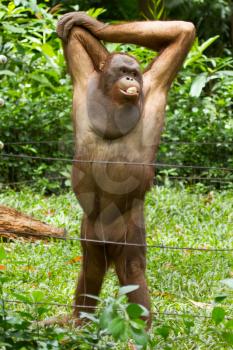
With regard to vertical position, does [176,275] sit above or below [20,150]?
below

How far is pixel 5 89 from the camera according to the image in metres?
7.83

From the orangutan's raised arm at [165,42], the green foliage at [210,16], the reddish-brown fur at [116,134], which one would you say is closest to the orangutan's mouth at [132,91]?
the reddish-brown fur at [116,134]

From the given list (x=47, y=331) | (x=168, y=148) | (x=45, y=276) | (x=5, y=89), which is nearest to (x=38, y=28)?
(x=5, y=89)

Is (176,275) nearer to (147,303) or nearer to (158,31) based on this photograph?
(147,303)

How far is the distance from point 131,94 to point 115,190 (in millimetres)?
465

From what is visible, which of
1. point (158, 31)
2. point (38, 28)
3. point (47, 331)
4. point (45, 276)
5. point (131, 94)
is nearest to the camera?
point (47, 331)

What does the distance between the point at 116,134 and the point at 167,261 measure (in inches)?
67.5

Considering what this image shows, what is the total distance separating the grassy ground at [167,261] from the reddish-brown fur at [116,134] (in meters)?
0.37

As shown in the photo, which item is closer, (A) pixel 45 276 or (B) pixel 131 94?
(B) pixel 131 94

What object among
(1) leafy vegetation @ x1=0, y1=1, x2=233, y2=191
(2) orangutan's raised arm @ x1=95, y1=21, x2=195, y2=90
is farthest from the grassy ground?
(2) orangutan's raised arm @ x1=95, y1=21, x2=195, y2=90

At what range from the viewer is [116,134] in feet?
11.7

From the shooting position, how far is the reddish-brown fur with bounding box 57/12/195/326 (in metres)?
3.58

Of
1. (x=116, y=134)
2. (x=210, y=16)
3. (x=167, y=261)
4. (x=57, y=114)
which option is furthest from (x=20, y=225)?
(x=210, y=16)

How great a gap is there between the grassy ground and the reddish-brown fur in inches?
14.4
